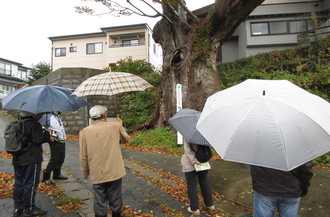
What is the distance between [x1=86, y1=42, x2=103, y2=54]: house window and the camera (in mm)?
28500

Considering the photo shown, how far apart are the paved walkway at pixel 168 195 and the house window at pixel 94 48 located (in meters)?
23.2

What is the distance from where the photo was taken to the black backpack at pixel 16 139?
3.53 meters

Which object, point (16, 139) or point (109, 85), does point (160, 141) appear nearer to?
point (109, 85)

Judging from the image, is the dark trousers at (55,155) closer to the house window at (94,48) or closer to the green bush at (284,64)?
the green bush at (284,64)

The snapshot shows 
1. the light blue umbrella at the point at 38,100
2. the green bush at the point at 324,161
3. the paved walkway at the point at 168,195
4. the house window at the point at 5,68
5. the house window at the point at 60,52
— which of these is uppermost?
the house window at the point at 5,68

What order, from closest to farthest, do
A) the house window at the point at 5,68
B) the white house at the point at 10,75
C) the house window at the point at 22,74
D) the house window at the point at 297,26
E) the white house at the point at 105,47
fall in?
1. the house window at the point at 297,26
2. the white house at the point at 105,47
3. the white house at the point at 10,75
4. the house window at the point at 5,68
5. the house window at the point at 22,74

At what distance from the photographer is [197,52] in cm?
997

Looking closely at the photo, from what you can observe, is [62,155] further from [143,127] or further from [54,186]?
[143,127]

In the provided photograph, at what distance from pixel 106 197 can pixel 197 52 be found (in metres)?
7.82

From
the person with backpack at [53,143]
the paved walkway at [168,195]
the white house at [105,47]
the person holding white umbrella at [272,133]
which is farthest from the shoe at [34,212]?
the white house at [105,47]

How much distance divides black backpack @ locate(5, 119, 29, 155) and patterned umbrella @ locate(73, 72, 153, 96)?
1130 millimetres

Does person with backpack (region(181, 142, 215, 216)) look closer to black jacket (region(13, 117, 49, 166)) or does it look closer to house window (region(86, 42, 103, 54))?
black jacket (region(13, 117, 49, 166))

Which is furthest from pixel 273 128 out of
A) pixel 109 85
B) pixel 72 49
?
pixel 72 49

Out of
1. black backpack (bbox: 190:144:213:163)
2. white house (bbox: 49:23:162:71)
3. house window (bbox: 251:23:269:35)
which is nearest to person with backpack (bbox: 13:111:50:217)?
black backpack (bbox: 190:144:213:163)
